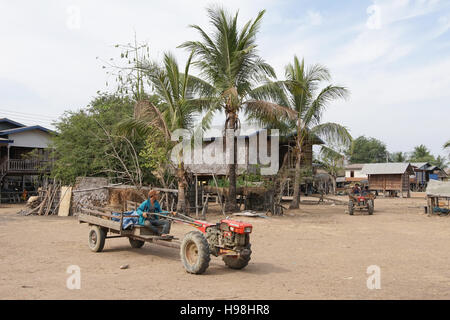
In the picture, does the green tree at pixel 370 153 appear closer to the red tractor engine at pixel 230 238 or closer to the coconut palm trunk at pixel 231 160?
the coconut palm trunk at pixel 231 160

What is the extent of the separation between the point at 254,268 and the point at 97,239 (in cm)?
376

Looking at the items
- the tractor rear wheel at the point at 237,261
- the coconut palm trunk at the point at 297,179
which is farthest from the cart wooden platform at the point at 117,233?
the coconut palm trunk at the point at 297,179

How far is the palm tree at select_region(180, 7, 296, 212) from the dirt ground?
20.4 ft

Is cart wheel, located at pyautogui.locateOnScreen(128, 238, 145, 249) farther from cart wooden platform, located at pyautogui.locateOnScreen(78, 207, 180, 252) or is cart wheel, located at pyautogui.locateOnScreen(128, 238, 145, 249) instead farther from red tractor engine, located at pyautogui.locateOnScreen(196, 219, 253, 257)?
red tractor engine, located at pyautogui.locateOnScreen(196, 219, 253, 257)

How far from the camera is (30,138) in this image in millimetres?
29531

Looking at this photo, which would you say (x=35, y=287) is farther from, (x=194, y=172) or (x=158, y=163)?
(x=194, y=172)

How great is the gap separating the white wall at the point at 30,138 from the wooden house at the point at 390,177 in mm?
31837

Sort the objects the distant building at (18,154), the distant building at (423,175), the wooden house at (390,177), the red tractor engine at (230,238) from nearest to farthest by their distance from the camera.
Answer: the red tractor engine at (230,238), the distant building at (18,154), the wooden house at (390,177), the distant building at (423,175)

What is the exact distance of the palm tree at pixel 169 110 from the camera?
15.7 meters

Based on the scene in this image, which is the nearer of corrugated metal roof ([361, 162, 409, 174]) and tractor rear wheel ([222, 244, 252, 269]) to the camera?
tractor rear wheel ([222, 244, 252, 269])

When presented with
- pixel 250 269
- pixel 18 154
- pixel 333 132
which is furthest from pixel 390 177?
pixel 250 269

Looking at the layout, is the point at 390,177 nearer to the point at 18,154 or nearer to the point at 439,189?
the point at 439,189

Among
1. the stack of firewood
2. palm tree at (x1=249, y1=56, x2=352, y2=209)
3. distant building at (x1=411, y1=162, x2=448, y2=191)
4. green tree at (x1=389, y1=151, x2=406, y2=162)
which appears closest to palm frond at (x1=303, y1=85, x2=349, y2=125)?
palm tree at (x1=249, y1=56, x2=352, y2=209)

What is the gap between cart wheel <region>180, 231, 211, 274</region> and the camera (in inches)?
Result: 265
